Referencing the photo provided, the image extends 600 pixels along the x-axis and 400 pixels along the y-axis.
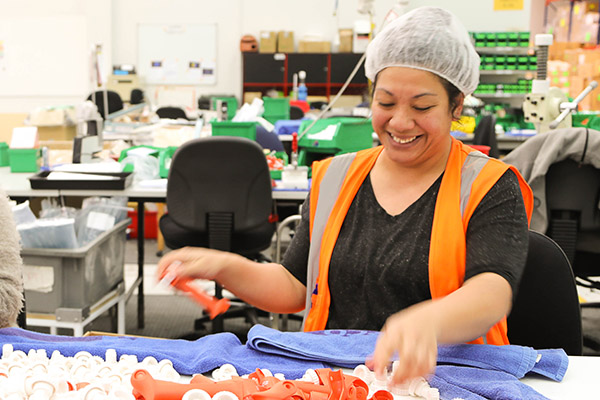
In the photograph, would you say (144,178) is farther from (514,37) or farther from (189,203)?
(514,37)

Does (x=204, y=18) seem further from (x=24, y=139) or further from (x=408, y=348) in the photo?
(x=408, y=348)

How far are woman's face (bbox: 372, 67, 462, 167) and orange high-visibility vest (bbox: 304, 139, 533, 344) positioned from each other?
89 millimetres

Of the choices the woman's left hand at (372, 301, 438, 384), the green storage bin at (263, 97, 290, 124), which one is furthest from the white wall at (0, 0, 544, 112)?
the woman's left hand at (372, 301, 438, 384)

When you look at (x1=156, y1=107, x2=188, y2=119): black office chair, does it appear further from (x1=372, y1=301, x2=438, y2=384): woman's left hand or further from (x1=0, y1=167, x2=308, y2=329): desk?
(x1=372, y1=301, x2=438, y2=384): woman's left hand

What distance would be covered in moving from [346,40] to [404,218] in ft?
26.4

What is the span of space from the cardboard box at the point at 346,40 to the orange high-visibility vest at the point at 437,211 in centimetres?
785

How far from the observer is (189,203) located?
8.86 ft

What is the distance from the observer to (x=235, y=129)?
3150mm

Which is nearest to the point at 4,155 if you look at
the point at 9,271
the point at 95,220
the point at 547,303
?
the point at 95,220

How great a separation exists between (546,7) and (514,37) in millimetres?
3196

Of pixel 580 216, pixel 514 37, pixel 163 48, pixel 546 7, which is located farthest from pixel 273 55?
pixel 580 216

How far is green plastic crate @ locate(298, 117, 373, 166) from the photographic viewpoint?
2.97 m

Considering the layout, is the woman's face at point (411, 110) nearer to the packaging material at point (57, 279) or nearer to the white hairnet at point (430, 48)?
the white hairnet at point (430, 48)

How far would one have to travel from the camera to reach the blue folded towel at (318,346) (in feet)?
3.49
